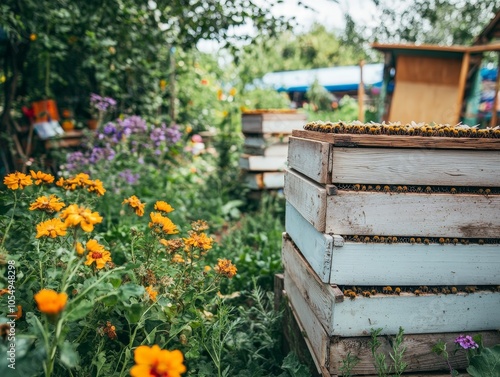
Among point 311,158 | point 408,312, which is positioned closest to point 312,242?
point 311,158

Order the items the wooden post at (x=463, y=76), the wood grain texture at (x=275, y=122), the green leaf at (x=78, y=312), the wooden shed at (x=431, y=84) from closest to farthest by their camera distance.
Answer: the green leaf at (x=78, y=312) → the wood grain texture at (x=275, y=122) → the wooden post at (x=463, y=76) → the wooden shed at (x=431, y=84)

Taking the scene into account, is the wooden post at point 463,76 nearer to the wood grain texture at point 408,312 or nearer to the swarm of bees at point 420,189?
the swarm of bees at point 420,189

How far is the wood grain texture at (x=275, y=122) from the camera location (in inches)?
182

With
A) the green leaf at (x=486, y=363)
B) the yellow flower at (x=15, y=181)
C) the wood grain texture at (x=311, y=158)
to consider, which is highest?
the wood grain texture at (x=311, y=158)

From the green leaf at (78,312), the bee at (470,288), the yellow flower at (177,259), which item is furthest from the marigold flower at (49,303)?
the bee at (470,288)

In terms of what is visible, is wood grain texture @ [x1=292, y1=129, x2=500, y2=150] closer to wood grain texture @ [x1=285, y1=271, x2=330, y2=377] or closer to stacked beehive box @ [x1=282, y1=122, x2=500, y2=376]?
stacked beehive box @ [x1=282, y1=122, x2=500, y2=376]

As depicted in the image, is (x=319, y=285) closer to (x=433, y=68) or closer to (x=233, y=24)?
(x=233, y=24)

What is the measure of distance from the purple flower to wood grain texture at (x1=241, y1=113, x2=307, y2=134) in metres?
3.28

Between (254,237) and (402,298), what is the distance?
2.05m

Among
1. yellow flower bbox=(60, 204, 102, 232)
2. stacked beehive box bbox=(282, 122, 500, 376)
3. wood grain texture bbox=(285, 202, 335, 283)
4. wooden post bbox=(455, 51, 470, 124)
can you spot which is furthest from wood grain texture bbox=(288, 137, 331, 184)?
wooden post bbox=(455, 51, 470, 124)

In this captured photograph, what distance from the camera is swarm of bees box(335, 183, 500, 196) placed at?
1.64m

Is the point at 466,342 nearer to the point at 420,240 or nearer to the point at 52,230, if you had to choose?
the point at 420,240

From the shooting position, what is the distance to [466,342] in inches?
63.4

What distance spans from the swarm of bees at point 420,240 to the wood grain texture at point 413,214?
2 cm
